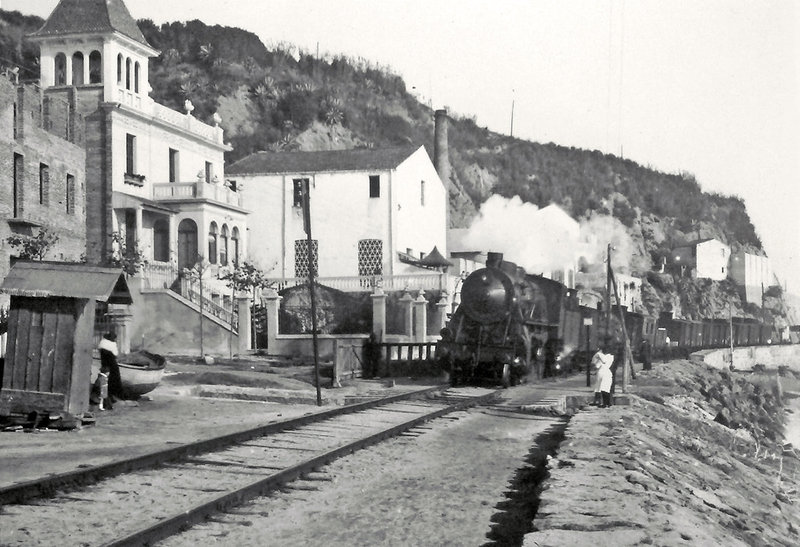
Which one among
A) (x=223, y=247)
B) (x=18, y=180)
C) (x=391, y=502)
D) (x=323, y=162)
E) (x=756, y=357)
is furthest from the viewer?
(x=756, y=357)

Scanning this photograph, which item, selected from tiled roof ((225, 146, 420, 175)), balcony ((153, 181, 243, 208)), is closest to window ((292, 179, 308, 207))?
tiled roof ((225, 146, 420, 175))

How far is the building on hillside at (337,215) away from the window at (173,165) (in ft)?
19.2

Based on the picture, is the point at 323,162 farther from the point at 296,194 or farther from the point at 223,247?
the point at 223,247

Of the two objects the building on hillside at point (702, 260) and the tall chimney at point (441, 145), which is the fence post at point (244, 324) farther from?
the building on hillside at point (702, 260)

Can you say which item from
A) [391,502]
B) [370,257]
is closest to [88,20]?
[370,257]

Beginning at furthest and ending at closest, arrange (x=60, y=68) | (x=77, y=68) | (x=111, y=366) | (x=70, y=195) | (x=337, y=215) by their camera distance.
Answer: (x=337, y=215) < (x=60, y=68) < (x=77, y=68) < (x=70, y=195) < (x=111, y=366)

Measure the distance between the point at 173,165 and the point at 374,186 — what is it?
11.0m

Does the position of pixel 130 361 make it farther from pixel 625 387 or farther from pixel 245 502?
pixel 625 387

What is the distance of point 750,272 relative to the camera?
116 meters

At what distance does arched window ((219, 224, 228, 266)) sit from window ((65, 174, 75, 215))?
33.9 feet

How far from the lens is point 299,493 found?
30.1ft

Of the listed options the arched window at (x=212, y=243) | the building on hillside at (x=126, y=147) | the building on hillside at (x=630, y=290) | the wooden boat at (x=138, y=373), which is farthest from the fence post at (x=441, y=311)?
the building on hillside at (x=630, y=290)

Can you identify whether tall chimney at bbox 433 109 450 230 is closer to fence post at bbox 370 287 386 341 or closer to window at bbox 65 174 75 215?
fence post at bbox 370 287 386 341

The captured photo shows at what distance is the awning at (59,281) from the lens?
A: 1374 cm
